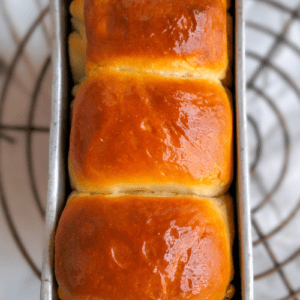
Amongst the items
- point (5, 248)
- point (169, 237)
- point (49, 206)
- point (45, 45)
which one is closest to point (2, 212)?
point (5, 248)

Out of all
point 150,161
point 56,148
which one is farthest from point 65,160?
point 150,161

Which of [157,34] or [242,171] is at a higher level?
[157,34]

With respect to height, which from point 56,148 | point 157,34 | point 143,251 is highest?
point 157,34

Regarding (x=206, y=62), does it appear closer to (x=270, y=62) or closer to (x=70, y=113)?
(x=70, y=113)

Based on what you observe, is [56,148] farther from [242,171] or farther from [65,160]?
[242,171]

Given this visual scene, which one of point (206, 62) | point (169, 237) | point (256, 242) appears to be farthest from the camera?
point (256, 242)

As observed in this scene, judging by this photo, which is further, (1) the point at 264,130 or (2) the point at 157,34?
(1) the point at 264,130

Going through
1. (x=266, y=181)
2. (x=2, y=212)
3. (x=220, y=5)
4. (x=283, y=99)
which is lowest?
(x=2, y=212)

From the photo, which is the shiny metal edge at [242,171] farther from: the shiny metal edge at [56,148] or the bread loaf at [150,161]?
the shiny metal edge at [56,148]
